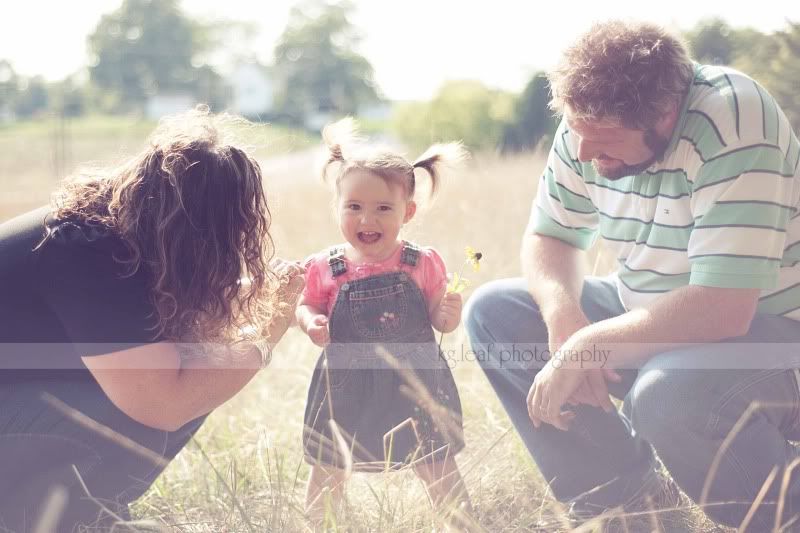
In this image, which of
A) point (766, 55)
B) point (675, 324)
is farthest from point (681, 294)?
point (766, 55)

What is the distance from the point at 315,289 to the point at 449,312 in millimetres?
366

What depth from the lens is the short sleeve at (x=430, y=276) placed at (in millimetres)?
2295

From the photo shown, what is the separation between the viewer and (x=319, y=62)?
36156mm

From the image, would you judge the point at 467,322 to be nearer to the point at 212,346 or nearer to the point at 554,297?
the point at 554,297

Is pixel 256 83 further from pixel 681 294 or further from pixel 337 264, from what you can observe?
pixel 681 294

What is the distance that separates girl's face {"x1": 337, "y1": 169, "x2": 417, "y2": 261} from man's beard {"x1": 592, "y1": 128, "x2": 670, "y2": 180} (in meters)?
0.52

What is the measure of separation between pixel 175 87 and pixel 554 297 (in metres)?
29.6

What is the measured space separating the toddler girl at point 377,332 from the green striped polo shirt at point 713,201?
48 centimetres

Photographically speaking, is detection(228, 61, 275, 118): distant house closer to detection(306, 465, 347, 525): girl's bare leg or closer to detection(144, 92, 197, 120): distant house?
detection(144, 92, 197, 120): distant house

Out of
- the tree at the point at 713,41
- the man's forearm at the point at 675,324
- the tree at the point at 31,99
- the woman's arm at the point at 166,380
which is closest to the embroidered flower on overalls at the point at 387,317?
the woman's arm at the point at 166,380

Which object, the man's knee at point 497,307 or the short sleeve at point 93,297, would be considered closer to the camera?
the short sleeve at point 93,297

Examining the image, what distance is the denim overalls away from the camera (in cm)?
223

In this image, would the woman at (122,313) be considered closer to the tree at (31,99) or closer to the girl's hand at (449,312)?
the girl's hand at (449,312)

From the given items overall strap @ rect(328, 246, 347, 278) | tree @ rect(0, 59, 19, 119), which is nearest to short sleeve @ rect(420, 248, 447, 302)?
overall strap @ rect(328, 246, 347, 278)
